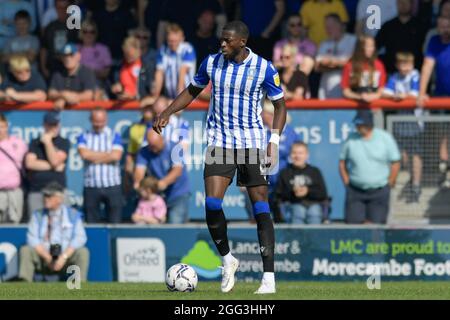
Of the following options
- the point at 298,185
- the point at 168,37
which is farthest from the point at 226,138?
the point at 168,37

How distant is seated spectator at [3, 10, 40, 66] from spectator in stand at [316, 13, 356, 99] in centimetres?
423

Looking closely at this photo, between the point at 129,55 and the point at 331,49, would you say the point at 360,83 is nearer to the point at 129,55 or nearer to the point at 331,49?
the point at 331,49

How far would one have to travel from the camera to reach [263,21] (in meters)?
19.1

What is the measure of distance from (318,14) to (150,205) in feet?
12.2

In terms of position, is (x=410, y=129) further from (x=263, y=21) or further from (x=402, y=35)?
(x=263, y=21)

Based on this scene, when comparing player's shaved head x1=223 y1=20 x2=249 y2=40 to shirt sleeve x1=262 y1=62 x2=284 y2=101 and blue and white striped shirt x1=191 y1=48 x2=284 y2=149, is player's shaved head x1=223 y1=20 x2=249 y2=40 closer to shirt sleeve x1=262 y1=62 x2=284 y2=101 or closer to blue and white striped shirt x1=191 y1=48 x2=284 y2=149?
blue and white striped shirt x1=191 y1=48 x2=284 y2=149

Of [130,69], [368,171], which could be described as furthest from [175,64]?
[368,171]

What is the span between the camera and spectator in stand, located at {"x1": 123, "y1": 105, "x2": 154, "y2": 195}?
1758 centimetres

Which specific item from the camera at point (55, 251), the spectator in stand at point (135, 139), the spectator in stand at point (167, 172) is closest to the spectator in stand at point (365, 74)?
the spectator in stand at point (167, 172)

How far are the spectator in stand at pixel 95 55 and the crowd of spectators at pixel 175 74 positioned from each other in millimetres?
15

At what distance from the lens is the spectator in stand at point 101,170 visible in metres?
17.6

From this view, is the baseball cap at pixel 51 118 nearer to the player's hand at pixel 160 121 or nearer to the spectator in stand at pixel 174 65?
the spectator in stand at pixel 174 65

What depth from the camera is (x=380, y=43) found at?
18.2 meters

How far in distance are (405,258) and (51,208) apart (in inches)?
183
